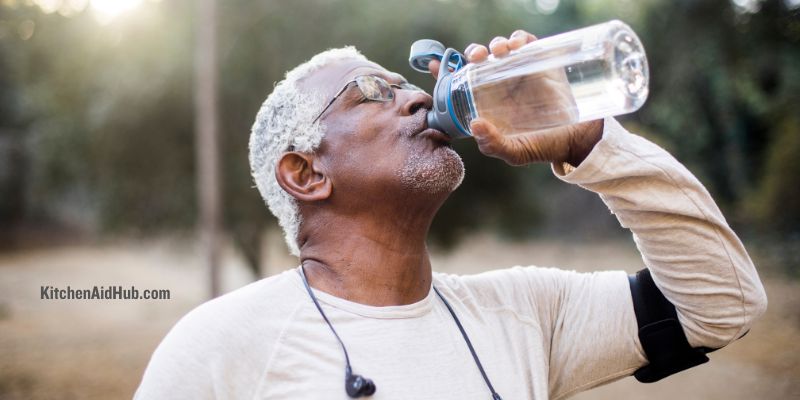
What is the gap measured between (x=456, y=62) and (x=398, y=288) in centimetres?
60

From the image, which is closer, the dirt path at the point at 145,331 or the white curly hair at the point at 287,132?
the white curly hair at the point at 287,132

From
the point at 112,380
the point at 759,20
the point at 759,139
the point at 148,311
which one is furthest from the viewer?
the point at 759,139

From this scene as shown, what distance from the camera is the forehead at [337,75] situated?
1985mm

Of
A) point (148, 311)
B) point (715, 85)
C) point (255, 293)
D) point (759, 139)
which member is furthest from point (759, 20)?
point (148, 311)

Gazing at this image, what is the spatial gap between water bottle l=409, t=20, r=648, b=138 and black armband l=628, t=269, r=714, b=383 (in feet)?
1.65

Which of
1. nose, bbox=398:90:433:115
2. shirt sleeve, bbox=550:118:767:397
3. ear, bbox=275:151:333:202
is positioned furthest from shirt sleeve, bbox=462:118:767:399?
ear, bbox=275:151:333:202

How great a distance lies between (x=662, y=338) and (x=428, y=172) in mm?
723

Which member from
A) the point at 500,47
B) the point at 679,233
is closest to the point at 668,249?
the point at 679,233

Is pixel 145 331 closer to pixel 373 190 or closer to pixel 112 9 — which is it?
pixel 112 9

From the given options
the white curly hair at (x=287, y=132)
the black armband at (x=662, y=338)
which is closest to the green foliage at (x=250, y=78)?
the white curly hair at (x=287, y=132)

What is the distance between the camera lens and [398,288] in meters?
1.79

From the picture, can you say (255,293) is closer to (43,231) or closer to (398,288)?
(398,288)

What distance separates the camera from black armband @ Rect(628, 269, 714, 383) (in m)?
1.79

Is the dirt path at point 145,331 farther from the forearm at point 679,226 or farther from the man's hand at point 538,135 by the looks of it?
the man's hand at point 538,135
